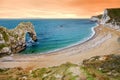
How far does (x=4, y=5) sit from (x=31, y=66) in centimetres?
253

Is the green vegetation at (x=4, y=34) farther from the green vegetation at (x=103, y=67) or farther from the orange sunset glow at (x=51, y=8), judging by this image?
the green vegetation at (x=103, y=67)

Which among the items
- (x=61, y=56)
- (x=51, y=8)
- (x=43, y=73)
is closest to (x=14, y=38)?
(x=61, y=56)

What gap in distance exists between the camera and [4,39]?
38.6ft

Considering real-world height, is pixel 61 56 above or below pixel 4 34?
below

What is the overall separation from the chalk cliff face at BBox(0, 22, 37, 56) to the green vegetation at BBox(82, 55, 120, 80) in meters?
3.13

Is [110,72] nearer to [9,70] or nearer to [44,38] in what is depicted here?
[9,70]

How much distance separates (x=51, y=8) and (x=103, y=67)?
3.02m

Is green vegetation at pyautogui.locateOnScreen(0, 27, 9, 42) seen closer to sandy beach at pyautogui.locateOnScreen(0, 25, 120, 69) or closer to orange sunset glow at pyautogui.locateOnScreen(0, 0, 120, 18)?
sandy beach at pyautogui.locateOnScreen(0, 25, 120, 69)

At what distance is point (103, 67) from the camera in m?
9.79

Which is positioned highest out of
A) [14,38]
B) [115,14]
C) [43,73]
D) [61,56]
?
[115,14]

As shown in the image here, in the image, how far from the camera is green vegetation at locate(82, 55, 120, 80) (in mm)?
9289

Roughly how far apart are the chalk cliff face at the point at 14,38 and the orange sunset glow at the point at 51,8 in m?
1.09

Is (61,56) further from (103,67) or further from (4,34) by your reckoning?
(4,34)

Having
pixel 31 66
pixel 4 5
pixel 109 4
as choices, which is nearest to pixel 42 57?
pixel 31 66
